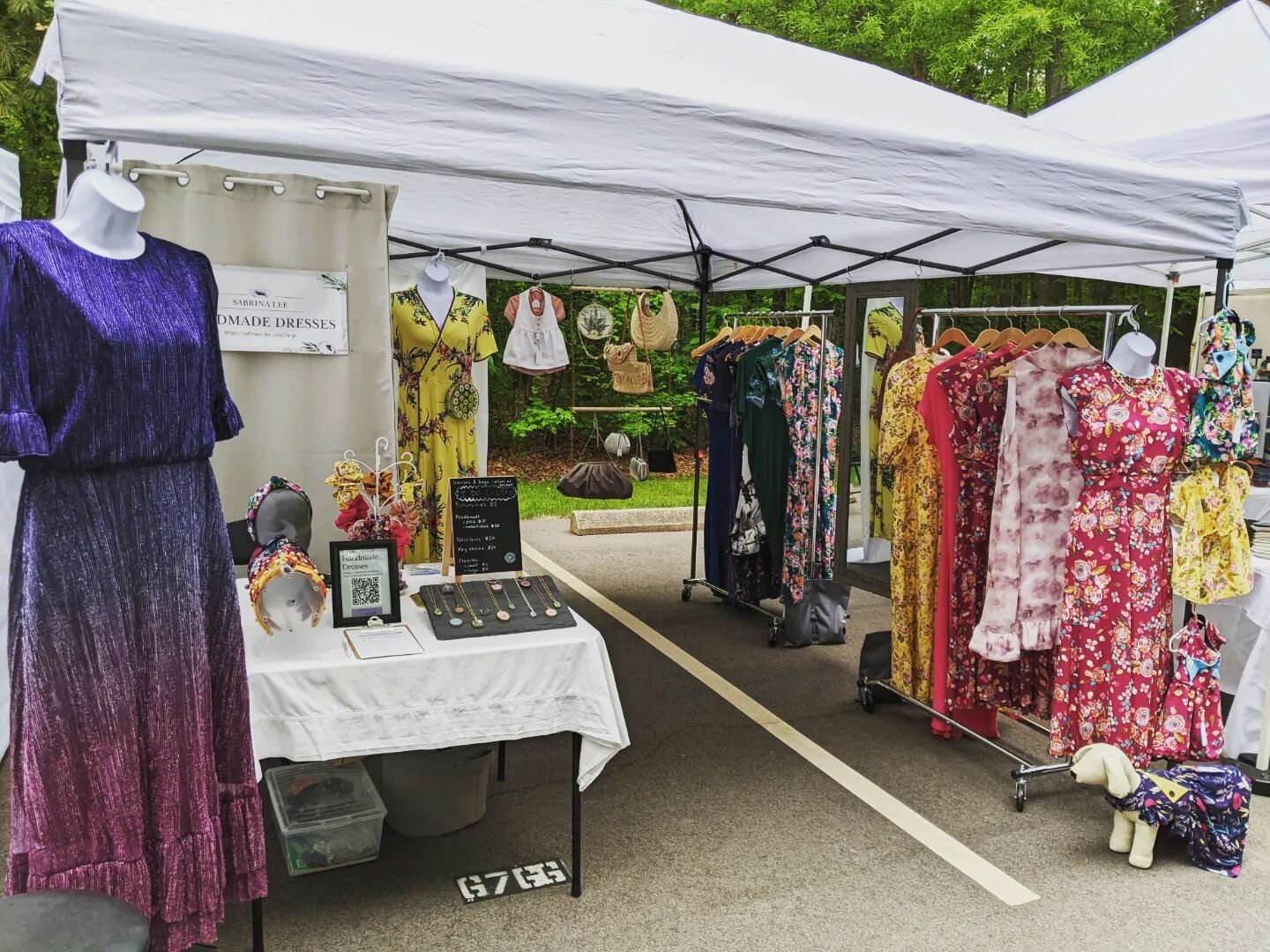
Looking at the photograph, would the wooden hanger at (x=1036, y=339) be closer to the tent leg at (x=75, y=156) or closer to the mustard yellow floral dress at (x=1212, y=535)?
the mustard yellow floral dress at (x=1212, y=535)

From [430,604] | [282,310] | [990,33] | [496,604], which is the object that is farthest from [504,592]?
[990,33]

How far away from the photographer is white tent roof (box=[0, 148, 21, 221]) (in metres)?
3.20

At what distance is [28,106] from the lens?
847cm

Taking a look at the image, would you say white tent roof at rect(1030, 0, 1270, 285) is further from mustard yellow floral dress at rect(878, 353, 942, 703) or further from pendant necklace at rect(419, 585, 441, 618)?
pendant necklace at rect(419, 585, 441, 618)

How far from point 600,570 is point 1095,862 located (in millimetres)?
4125

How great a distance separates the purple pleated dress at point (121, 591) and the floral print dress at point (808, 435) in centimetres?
293

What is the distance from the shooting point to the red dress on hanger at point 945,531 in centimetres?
322

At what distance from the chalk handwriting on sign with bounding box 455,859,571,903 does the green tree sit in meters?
7.37

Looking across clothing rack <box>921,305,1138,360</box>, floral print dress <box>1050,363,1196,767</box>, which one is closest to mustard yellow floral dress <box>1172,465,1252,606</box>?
floral print dress <box>1050,363,1196,767</box>

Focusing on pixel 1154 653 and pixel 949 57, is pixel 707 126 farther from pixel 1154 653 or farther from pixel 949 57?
pixel 949 57

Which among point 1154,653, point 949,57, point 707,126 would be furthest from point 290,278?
point 949,57

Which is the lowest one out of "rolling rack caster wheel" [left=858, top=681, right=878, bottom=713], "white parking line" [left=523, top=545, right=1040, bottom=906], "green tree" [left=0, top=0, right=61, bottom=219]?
"white parking line" [left=523, top=545, right=1040, bottom=906]

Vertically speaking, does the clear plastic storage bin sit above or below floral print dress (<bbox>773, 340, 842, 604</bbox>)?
below

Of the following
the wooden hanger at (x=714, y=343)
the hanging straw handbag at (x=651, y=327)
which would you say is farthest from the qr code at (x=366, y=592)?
the hanging straw handbag at (x=651, y=327)
